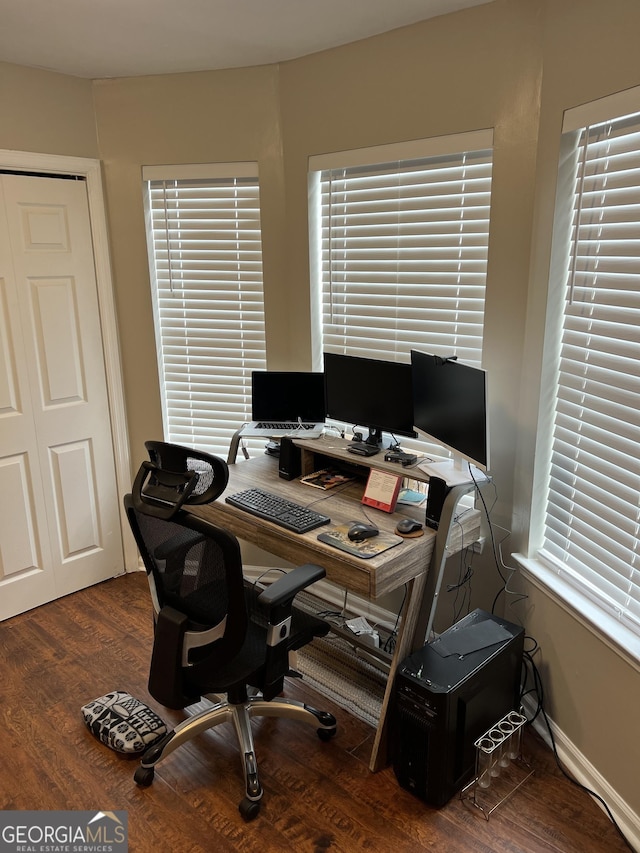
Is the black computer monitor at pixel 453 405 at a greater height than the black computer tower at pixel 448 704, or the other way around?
the black computer monitor at pixel 453 405

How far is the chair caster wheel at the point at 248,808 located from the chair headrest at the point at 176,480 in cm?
101

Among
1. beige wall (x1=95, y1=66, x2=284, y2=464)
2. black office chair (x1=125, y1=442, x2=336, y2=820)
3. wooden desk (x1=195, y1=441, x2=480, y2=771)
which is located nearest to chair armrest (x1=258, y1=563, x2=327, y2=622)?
black office chair (x1=125, y1=442, x2=336, y2=820)

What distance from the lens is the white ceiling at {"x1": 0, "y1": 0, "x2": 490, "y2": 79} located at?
217cm

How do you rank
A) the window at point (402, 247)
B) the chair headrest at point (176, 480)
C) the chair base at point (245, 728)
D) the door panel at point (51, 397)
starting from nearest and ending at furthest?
the chair headrest at point (176, 480), the chair base at point (245, 728), the window at point (402, 247), the door panel at point (51, 397)

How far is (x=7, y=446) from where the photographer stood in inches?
118

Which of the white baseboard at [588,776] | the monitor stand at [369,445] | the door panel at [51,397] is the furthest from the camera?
the door panel at [51,397]

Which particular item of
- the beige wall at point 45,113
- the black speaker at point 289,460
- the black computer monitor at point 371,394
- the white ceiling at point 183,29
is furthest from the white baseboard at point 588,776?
the beige wall at point 45,113

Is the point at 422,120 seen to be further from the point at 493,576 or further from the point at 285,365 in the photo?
the point at 493,576

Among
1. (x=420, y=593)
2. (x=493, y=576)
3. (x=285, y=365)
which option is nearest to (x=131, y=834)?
(x=420, y=593)

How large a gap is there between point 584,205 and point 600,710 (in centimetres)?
167

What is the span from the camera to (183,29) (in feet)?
7.80

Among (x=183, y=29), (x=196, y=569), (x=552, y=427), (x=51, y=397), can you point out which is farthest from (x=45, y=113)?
(x=552, y=427)

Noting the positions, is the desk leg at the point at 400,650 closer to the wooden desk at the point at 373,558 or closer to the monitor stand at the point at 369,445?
the wooden desk at the point at 373,558

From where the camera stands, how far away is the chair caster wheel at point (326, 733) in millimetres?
2303
